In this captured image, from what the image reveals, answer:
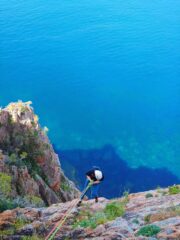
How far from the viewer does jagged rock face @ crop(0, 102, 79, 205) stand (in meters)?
18.8

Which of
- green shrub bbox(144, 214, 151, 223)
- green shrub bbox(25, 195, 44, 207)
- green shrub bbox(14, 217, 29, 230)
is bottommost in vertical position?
green shrub bbox(144, 214, 151, 223)

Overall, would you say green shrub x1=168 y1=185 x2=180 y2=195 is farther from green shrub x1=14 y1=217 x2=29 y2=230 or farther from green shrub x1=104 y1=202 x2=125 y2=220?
green shrub x1=14 y1=217 x2=29 y2=230

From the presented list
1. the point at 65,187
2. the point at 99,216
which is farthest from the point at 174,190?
the point at 65,187

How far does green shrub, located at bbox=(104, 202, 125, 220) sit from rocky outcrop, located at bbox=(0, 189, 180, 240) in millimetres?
24

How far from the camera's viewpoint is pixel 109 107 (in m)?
44.6

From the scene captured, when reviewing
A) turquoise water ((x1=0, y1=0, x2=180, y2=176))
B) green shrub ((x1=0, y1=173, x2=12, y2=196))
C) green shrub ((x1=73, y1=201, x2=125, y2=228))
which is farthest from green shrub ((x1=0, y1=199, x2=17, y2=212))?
turquoise water ((x1=0, y1=0, x2=180, y2=176))

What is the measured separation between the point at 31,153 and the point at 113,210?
11.6m

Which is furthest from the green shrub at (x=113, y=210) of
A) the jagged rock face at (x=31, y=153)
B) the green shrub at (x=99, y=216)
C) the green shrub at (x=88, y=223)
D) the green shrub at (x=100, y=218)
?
the jagged rock face at (x=31, y=153)

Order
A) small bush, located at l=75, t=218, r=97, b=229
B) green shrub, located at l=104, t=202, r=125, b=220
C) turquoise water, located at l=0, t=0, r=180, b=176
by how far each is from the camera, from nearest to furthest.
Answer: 1. small bush, located at l=75, t=218, r=97, b=229
2. green shrub, located at l=104, t=202, r=125, b=220
3. turquoise water, located at l=0, t=0, r=180, b=176

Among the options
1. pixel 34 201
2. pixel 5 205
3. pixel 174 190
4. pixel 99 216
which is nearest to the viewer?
pixel 99 216

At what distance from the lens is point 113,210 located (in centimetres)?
998

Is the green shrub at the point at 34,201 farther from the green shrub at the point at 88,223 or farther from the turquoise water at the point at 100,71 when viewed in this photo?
the turquoise water at the point at 100,71

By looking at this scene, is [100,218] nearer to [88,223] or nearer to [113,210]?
[88,223]

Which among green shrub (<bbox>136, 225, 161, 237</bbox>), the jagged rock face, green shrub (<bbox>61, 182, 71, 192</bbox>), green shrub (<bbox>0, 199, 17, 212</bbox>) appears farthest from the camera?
green shrub (<bbox>61, 182, 71, 192</bbox>)
